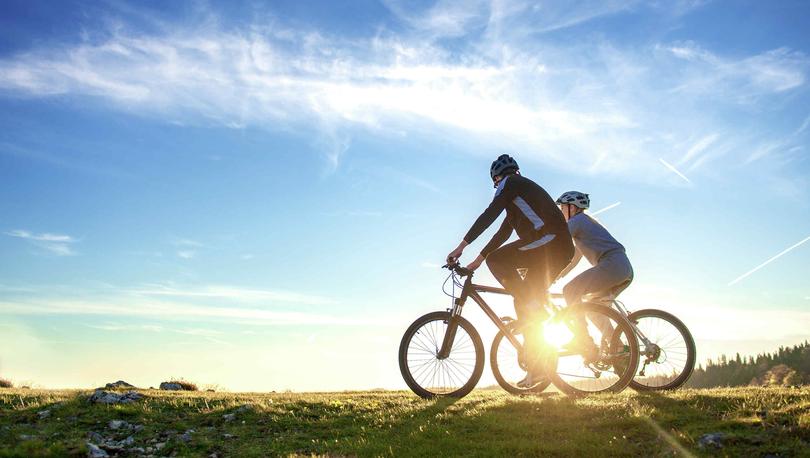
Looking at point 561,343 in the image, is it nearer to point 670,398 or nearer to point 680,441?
point 670,398

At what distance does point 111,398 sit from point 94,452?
419cm

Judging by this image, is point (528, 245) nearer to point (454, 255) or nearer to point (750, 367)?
point (454, 255)

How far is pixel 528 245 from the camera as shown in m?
11.2

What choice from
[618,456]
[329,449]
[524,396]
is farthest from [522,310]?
[329,449]

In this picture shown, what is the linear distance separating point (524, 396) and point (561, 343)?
4.04 feet

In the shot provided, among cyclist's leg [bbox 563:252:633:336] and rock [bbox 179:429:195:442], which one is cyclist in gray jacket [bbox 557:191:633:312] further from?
rock [bbox 179:429:195:442]

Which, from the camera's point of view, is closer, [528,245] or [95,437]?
[95,437]

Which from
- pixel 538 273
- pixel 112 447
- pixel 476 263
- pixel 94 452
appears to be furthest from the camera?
pixel 476 263

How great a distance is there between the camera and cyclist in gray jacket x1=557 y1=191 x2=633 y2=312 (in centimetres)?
1163

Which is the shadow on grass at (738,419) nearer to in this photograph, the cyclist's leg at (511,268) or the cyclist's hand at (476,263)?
the cyclist's leg at (511,268)

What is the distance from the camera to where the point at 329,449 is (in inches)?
357

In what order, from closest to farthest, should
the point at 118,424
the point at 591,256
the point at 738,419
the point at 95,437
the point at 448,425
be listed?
the point at 738,419
the point at 448,425
the point at 95,437
the point at 118,424
the point at 591,256

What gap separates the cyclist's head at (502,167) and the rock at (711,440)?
561 centimetres

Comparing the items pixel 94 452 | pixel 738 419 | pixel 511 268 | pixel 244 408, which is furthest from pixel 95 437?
pixel 738 419
